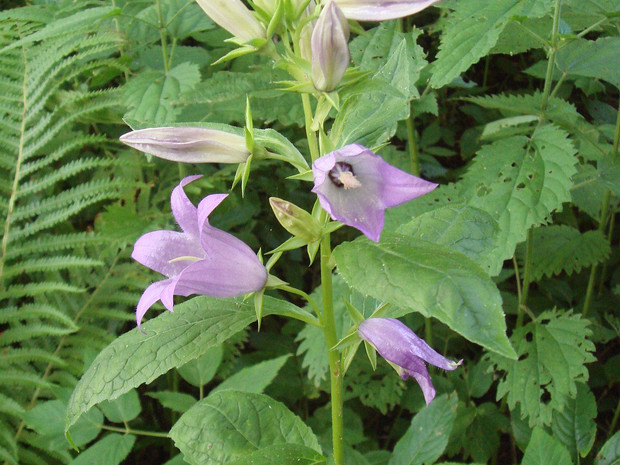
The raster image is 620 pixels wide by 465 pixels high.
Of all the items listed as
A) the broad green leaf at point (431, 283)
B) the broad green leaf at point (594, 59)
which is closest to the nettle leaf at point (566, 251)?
the broad green leaf at point (594, 59)

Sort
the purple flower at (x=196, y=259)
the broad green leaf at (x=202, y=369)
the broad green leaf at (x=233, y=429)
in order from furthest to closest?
1. the broad green leaf at (x=202, y=369)
2. the broad green leaf at (x=233, y=429)
3. the purple flower at (x=196, y=259)

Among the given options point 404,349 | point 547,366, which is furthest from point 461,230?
point 547,366

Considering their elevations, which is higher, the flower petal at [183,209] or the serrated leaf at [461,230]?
the flower petal at [183,209]

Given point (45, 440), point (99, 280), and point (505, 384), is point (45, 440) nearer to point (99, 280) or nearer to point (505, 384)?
point (99, 280)

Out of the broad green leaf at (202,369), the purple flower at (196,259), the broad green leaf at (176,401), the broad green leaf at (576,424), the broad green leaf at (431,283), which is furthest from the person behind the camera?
the broad green leaf at (202,369)

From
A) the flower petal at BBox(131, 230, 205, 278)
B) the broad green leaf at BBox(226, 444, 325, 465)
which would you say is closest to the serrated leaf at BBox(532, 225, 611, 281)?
the broad green leaf at BBox(226, 444, 325, 465)

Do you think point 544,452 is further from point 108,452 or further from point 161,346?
point 108,452

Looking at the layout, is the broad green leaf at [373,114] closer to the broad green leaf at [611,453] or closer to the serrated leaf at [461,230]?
the serrated leaf at [461,230]

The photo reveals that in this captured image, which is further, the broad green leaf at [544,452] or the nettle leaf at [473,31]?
the nettle leaf at [473,31]

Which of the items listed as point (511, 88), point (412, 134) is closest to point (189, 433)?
point (412, 134)
